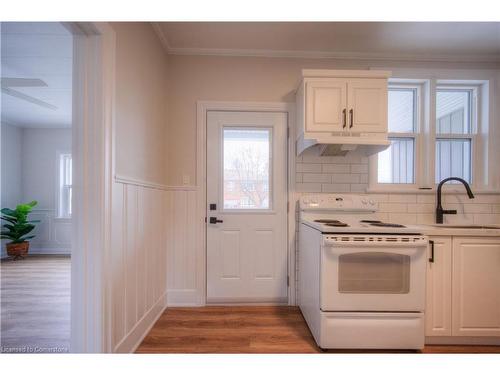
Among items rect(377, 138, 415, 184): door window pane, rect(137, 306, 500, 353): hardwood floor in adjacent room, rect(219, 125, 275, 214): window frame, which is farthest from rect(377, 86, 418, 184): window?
rect(137, 306, 500, 353): hardwood floor in adjacent room

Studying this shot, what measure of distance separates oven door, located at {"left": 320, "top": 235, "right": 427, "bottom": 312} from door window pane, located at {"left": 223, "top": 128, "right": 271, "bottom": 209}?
0.99 m

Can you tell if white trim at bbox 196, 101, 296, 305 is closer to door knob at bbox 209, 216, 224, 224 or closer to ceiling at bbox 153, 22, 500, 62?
door knob at bbox 209, 216, 224, 224

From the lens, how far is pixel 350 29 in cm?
222

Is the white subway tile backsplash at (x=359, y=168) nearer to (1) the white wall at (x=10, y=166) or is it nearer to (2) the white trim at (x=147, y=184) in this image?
(2) the white trim at (x=147, y=184)

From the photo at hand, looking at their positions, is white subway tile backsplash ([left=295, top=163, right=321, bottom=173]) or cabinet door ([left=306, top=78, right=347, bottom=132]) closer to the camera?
cabinet door ([left=306, top=78, right=347, bottom=132])

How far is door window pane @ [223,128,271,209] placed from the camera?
2607 millimetres

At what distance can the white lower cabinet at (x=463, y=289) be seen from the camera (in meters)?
1.90

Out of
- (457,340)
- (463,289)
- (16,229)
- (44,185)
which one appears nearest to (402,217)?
(463,289)

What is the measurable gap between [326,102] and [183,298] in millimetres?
2322

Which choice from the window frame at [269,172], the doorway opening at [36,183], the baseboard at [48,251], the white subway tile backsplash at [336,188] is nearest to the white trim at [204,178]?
the window frame at [269,172]

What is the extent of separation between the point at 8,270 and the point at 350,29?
5.52 metres

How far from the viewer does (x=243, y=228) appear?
8.52 feet

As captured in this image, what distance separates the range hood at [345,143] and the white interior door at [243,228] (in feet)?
1.35

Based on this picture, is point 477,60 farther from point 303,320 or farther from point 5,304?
point 5,304
